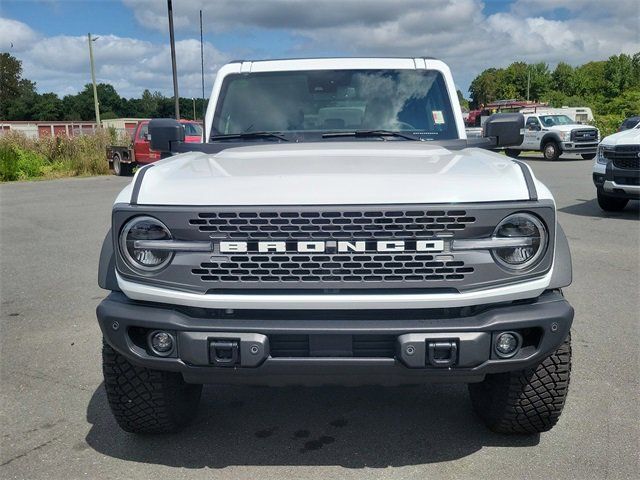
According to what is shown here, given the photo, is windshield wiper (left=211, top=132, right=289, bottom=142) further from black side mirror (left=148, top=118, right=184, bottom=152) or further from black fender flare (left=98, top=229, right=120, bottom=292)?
black fender flare (left=98, top=229, right=120, bottom=292)

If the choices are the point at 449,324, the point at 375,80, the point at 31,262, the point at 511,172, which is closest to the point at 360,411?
the point at 449,324

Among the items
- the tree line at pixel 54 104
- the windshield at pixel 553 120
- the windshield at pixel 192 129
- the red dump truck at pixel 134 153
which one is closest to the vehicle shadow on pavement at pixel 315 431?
the windshield at pixel 192 129

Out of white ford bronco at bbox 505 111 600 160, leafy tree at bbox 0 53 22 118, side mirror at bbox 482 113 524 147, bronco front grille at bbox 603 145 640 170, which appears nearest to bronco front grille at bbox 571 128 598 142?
white ford bronco at bbox 505 111 600 160

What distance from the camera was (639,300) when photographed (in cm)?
596

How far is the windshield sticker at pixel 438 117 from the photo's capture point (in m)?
4.39

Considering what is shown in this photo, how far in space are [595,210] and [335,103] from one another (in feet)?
28.5

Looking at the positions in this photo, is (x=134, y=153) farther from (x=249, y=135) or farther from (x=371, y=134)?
(x=371, y=134)

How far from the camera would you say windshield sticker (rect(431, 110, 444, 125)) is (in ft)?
14.4

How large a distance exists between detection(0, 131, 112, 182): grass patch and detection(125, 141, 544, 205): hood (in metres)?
21.2

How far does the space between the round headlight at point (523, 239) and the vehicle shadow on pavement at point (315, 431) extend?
3.46ft

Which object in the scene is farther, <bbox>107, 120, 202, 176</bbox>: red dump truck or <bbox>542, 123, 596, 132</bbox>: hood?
<bbox>542, 123, 596, 132</bbox>: hood

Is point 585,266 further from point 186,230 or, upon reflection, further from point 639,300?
point 186,230

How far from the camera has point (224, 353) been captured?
2750mm

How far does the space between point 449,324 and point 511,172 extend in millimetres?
774
